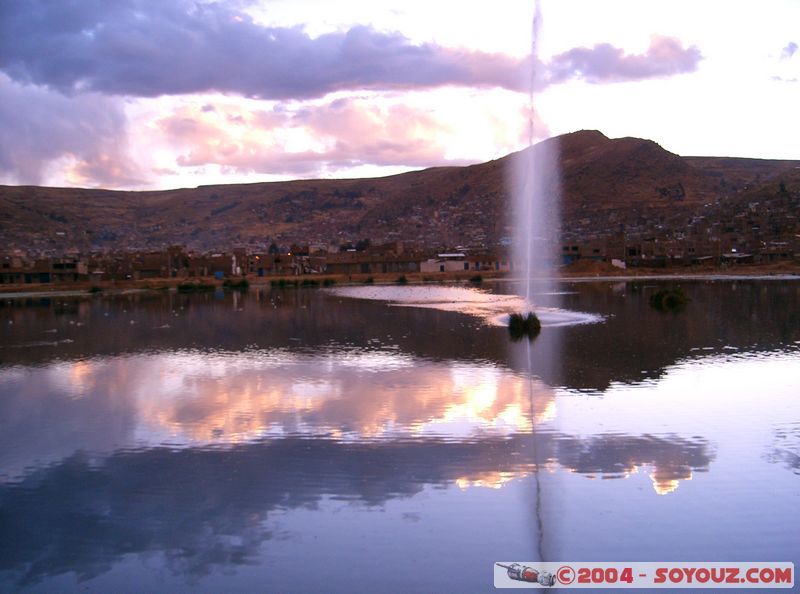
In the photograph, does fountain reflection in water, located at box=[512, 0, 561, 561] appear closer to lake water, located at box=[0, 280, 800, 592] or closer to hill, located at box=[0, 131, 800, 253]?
lake water, located at box=[0, 280, 800, 592]

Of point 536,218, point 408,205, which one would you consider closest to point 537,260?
point 536,218

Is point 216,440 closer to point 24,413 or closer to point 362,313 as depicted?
point 24,413

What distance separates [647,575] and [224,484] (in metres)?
5.21

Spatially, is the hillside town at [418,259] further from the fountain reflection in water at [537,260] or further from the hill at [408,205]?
the hill at [408,205]

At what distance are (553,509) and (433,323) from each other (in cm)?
2081

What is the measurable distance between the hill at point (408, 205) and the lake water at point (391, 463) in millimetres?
89062

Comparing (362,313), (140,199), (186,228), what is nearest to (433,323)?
(362,313)

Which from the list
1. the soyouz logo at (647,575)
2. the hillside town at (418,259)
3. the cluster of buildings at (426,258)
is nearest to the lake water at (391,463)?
the soyouz logo at (647,575)

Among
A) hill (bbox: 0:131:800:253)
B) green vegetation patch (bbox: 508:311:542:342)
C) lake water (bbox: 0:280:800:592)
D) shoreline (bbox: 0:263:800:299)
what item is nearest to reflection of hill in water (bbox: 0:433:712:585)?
lake water (bbox: 0:280:800:592)

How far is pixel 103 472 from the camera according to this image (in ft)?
35.1

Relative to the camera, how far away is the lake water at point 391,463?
7754 millimetres

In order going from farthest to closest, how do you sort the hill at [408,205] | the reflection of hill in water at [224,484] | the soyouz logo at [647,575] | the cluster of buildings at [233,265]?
the hill at [408,205], the cluster of buildings at [233,265], the reflection of hill in water at [224,484], the soyouz logo at [647,575]

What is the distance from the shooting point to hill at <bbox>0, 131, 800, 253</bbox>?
11675 centimetres

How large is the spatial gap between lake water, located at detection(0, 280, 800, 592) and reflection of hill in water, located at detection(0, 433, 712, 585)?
0.13 feet
